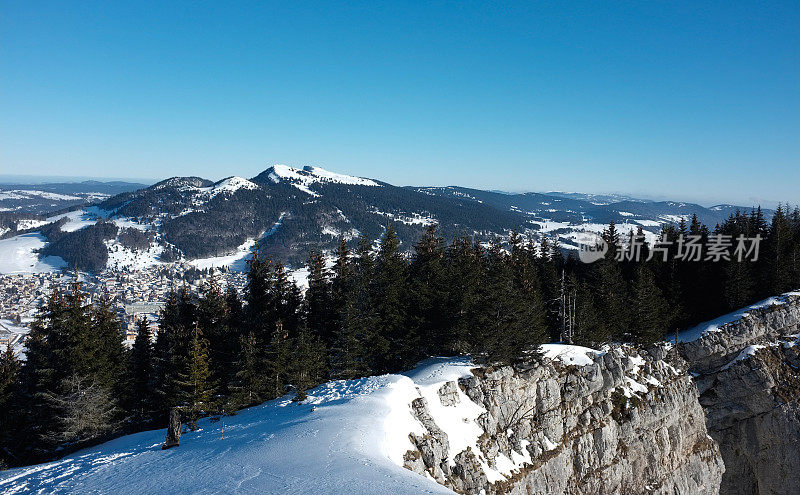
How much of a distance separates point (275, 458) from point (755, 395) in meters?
46.3

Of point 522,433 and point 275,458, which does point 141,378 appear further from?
point 522,433

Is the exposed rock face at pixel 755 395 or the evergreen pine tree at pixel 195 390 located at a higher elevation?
the evergreen pine tree at pixel 195 390

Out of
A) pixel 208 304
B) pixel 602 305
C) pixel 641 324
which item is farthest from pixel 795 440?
pixel 208 304

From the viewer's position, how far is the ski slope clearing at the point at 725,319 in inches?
1622

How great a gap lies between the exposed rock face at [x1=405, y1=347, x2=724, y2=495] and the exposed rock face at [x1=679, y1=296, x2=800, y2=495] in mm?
3556

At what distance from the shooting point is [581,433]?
97.5ft

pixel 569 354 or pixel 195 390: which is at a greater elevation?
pixel 195 390

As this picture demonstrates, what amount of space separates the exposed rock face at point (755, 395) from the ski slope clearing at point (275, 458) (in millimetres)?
33270

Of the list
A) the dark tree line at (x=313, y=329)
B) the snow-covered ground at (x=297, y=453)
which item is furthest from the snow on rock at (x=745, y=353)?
the snow-covered ground at (x=297, y=453)

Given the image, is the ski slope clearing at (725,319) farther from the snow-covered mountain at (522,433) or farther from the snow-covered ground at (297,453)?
the snow-covered ground at (297,453)

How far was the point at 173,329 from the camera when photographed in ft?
93.7

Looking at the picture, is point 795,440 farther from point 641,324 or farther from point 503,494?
point 503,494

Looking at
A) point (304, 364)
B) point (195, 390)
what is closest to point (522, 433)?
point (304, 364)

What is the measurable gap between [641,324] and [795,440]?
55.1ft
